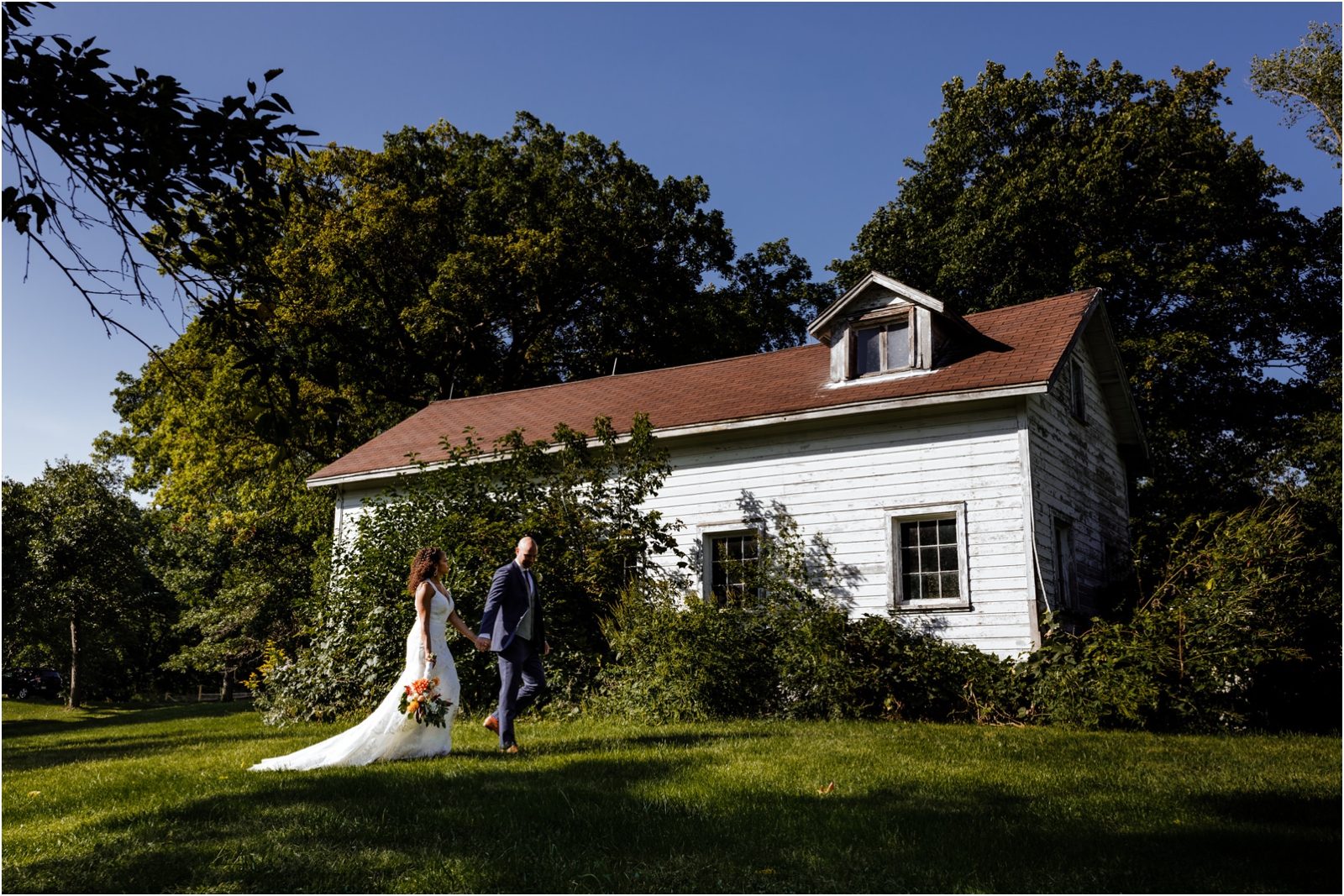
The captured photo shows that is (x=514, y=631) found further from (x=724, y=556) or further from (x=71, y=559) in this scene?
(x=71, y=559)

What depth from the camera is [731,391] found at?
17.4 m

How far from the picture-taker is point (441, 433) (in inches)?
829

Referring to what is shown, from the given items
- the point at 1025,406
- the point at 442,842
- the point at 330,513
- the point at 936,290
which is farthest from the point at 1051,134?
the point at 442,842

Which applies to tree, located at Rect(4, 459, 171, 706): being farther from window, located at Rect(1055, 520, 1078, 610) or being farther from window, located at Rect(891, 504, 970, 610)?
window, located at Rect(1055, 520, 1078, 610)

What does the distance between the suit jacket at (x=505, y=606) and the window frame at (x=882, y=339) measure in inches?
327

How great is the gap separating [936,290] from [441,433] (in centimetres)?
1415

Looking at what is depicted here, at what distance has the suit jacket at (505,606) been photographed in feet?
29.8

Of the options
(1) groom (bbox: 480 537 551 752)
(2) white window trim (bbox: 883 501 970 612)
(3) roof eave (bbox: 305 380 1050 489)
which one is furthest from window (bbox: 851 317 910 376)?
(1) groom (bbox: 480 537 551 752)

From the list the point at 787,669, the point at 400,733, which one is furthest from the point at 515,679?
the point at 787,669

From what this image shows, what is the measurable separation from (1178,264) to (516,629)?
73.5 ft

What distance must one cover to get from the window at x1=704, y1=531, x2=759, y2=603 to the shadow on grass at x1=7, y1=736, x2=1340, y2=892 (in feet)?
27.8

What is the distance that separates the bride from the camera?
322 inches

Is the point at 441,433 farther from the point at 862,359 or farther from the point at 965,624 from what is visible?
the point at 965,624

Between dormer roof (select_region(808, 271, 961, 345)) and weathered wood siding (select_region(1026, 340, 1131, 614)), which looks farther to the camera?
dormer roof (select_region(808, 271, 961, 345))
